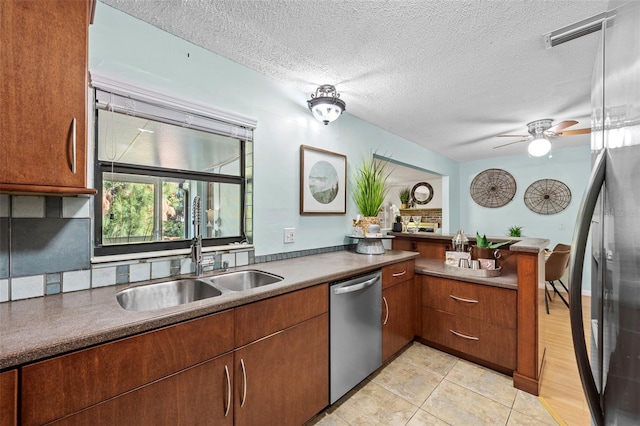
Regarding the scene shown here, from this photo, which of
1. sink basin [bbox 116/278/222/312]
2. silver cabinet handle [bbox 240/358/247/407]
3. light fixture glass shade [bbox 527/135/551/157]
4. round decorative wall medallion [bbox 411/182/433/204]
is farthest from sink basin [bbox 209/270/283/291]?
round decorative wall medallion [bbox 411/182/433/204]

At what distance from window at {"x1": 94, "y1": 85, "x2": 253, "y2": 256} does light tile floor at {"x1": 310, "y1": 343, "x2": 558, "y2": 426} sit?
1325mm

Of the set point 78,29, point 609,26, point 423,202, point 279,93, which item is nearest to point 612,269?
point 609,26

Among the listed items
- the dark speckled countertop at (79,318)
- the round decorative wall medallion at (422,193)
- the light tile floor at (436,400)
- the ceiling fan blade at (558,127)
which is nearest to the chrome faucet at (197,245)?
the dark speckled countertop at (79,318)

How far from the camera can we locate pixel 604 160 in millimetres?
569

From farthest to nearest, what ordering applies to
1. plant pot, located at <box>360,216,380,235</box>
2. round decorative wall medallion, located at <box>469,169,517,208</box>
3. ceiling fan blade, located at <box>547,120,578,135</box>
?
1. round decorative wall medallion, located at <box>469,169,517,208</box>
2. ceiling fan blade, located at <box>547,120,578,135</box>
3. plant pot, located at <box>360,216,380,235</box>

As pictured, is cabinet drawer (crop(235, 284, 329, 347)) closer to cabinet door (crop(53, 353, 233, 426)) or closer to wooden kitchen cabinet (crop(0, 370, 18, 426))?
cabinet door (crop(53, 353, 233, 426))

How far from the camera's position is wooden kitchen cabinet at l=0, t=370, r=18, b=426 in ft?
2.24

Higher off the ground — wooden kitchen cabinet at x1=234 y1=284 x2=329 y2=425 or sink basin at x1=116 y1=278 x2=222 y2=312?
sink basin at x1=116 y1=278 x2=222 y2=312

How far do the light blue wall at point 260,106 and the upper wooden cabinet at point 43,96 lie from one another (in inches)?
14.9

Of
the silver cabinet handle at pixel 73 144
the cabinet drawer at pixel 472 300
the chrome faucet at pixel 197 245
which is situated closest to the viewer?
the silver cabinet handle at pixel 73 144

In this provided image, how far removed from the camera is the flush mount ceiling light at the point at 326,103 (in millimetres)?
2080

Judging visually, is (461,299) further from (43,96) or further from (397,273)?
(43,96)

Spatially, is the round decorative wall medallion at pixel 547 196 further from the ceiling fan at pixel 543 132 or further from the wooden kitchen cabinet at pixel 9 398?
the wooden kitchen cabinet at pixel 9 398

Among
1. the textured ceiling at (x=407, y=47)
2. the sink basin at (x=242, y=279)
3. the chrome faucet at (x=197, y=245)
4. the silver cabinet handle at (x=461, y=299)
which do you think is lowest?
the silver cabinet handle at (x=461, y=299)
